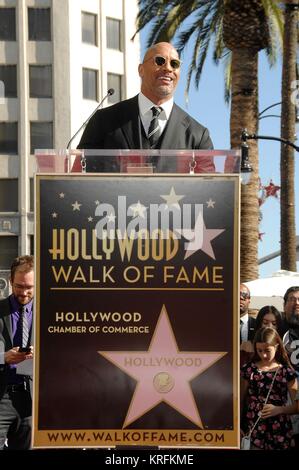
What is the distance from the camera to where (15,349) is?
4418mm

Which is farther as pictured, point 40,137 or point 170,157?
point 40,137

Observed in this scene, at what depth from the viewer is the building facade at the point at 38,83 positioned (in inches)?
1975

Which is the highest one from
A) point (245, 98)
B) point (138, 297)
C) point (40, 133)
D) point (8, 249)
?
point (40, 133)

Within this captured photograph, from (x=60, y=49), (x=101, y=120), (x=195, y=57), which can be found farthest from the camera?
(x=60, y=49)

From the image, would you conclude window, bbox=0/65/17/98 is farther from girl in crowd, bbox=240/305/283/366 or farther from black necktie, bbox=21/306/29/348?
black necktie, bbox=21/306/29/348

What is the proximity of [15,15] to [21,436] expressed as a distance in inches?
1918

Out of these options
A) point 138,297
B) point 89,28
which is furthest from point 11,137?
point 138,297

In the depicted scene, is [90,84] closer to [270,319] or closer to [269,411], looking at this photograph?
[270,319]

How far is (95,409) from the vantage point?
3.25m

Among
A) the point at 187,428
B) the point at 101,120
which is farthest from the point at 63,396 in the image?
the point at 101,120

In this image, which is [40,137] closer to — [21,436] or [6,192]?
[6,192]

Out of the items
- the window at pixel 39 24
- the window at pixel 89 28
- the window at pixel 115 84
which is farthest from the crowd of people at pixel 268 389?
Answer: the window at pixel 89 28

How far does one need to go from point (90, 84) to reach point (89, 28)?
291cm

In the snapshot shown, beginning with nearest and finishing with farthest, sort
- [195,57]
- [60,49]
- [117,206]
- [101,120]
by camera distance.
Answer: [117,206] < [101,120] < [195,57] < [60,49]
